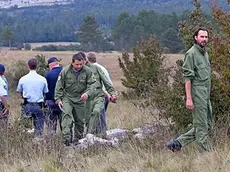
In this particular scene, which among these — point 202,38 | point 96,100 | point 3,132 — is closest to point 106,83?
point 96,100

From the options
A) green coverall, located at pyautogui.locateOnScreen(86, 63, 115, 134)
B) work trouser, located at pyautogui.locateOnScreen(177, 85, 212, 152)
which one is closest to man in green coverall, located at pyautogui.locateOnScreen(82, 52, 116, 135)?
green coverall, located at pyautogui.locateOnScreen(86, 63, 115, 134)

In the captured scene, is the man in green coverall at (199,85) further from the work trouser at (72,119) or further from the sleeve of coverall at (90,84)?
the work trouser at (72,119)

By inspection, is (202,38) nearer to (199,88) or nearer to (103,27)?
(199,88)

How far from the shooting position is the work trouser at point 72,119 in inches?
380

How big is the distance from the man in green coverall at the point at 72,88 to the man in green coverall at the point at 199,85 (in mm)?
2163

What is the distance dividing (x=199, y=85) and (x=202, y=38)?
0.60m

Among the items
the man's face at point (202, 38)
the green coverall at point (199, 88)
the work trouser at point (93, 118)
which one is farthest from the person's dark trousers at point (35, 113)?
the man's face at point (202, 38)

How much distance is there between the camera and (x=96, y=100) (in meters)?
10.8

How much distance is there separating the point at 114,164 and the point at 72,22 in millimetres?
146596

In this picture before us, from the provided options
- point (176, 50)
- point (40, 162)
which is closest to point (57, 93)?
point (40, 162)

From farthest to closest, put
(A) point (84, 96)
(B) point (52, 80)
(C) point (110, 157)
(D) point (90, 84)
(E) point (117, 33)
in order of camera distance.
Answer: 1. (E) point (117, 33)
2. (B) point (52, 80)
3. (D) point (90, 84)
4. (A) point (84, 96)
5. (C) point (110, 157)

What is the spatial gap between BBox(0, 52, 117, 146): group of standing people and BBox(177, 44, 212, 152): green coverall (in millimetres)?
2101

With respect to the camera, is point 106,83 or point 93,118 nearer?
point 93,118

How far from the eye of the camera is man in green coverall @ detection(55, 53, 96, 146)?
9.66 metres
